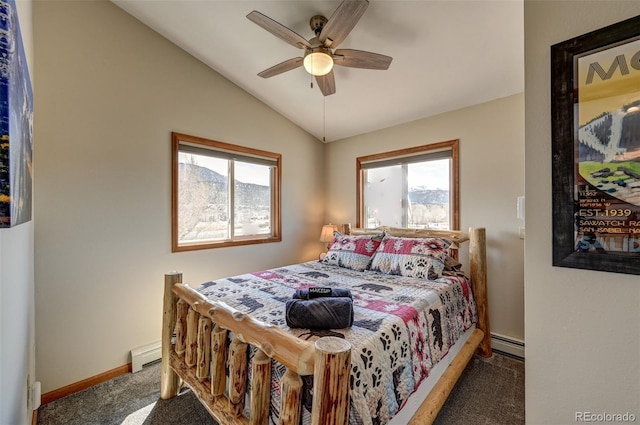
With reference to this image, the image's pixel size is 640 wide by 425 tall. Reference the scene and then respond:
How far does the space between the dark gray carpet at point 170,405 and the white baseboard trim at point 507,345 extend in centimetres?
30

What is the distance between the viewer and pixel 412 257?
2.40m

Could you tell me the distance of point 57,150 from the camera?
1974 millimetres

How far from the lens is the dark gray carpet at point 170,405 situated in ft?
5.59

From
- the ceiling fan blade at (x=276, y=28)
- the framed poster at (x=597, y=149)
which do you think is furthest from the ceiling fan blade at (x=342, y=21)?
the framed poster at (x=597, y=149)

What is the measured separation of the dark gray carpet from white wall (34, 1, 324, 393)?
0.73 feet

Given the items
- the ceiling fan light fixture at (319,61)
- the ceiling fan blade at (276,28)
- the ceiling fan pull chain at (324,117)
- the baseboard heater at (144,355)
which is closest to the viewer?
the ceiling fan blade at (276,28)

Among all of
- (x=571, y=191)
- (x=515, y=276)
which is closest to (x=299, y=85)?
(x=571, y=191)

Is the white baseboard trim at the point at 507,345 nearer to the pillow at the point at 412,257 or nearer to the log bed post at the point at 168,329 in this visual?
the pillow at the point at 412,257

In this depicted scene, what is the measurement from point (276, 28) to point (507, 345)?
3.32 metres

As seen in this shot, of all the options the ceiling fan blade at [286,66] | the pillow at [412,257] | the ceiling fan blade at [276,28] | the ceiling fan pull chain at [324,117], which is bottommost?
the pillow at [412,257]

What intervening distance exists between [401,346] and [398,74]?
90.9 inches

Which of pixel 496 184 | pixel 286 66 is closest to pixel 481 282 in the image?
pixel 496 184

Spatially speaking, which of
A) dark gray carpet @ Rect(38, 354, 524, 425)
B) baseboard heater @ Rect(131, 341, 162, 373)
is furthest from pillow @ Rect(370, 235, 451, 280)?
baseboard heater @ Rect(131, 341, 162, 373)

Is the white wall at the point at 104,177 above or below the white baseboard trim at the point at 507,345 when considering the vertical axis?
above
